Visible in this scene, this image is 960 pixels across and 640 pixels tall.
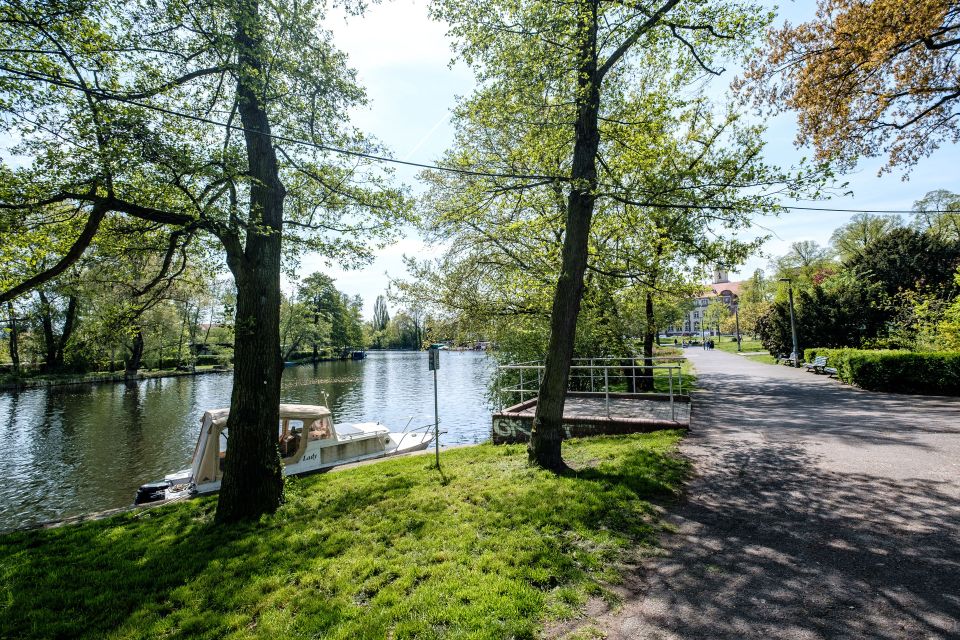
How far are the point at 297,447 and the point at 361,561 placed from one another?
7.10 meters

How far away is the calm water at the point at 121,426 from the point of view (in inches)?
460

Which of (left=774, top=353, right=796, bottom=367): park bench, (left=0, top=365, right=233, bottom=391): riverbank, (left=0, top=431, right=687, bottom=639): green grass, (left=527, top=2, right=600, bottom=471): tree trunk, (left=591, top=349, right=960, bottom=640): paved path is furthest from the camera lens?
(left=0, top=365, right=233, bottom=391): riverbank

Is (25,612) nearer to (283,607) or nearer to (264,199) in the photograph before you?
(283,607)

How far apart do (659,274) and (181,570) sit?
13.4 m

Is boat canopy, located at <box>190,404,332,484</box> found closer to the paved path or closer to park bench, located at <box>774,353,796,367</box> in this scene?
the paved path

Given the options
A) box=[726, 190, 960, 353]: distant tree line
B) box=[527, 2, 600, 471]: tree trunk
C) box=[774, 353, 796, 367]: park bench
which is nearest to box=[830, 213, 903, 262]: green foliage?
box=[726, 190, 960, 353]: distant tree line

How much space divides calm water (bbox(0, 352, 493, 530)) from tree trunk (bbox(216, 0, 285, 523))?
7670 millimetres

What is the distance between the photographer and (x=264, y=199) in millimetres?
6422

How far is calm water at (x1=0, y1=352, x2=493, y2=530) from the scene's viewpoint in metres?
11.7

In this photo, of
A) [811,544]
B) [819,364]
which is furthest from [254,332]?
[819,364]

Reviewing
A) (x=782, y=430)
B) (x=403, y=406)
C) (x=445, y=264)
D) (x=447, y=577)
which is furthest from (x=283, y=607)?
(x=403, y=406)

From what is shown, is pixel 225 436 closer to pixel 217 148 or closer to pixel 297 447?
pixel 297 447

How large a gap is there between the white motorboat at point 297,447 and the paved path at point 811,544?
23.3 ft

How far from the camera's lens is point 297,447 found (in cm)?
1043
